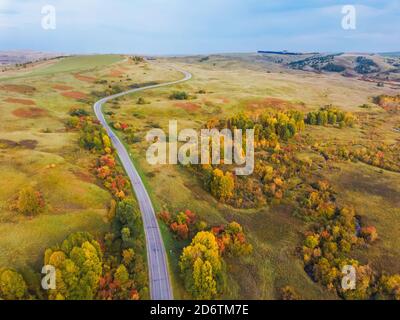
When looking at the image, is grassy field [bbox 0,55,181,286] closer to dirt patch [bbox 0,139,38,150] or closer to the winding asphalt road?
dirt patch [bbox 0,139,38,150]

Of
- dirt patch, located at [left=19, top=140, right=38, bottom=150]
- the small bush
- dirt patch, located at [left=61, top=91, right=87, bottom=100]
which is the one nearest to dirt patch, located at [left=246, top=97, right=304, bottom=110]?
the small bush

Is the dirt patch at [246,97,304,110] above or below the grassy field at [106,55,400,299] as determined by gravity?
above

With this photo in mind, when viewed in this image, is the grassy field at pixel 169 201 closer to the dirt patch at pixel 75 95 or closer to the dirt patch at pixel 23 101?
the dirt patch at pixel 23 101

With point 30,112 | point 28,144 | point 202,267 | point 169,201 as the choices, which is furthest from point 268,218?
point 30,112

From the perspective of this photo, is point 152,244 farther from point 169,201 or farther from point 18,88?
point 18,88
